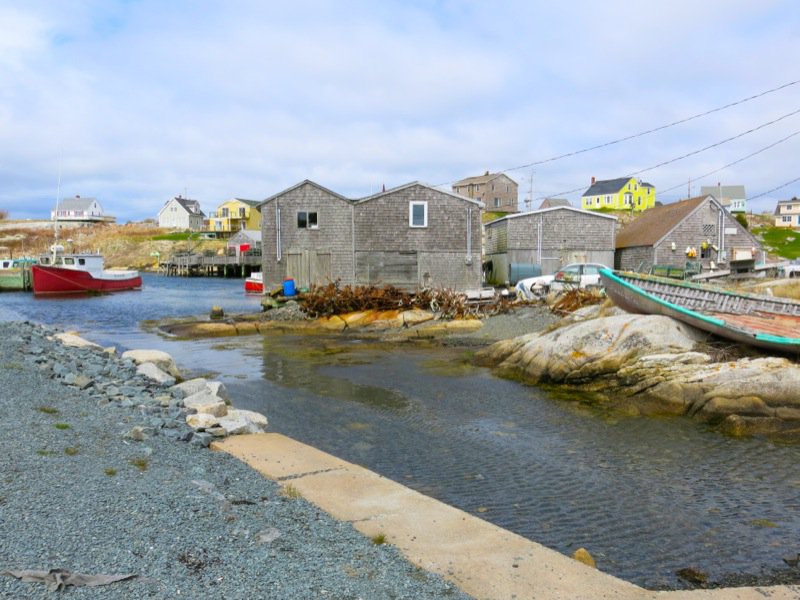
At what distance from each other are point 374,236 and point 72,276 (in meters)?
30.8

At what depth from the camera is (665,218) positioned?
40.0 m

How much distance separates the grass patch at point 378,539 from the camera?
506cm

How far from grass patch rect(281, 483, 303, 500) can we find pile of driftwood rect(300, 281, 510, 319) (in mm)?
19606

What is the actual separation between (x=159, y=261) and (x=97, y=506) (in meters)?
99.4

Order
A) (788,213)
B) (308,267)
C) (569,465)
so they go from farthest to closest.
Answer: (788,213)
(308,267)
(569,465)

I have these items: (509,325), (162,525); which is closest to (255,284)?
(509,325)

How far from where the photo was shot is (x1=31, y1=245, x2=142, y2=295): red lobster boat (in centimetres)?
4947

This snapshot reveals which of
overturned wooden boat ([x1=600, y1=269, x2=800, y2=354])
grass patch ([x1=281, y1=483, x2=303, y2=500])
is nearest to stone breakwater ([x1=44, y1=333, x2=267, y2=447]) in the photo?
grass patch ([x1=281, y1=483, x2=303, y2=500])

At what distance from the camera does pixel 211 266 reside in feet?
293

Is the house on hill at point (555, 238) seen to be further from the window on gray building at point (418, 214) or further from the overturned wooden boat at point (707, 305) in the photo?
the overturned wooden boat at point (707, 305)

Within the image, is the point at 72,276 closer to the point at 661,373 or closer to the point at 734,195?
the point at 661,373

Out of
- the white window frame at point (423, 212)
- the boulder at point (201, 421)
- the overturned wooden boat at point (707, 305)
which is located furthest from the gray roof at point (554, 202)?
the boulder at point (201, 421)

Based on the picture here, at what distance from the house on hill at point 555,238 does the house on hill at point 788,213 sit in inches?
3449

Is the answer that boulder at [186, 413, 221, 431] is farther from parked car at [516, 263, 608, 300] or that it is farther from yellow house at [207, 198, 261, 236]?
yellow house at [207, 198, 261, 236]
